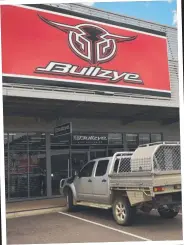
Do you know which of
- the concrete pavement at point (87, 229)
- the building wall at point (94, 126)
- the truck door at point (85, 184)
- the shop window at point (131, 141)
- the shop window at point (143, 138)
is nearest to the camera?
the concrete pavement at point (87, 229)

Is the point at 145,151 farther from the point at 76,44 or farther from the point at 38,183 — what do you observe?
the point at 38,183

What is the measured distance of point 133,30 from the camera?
1217 cm

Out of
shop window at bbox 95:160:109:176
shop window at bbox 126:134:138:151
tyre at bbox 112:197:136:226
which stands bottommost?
tyre at bbox 112:197:136:226

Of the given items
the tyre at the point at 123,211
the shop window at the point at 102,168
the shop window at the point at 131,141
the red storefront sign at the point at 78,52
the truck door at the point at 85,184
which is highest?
the red storefront sign at the point at 78,52

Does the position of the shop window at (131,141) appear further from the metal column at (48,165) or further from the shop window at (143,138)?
the metal column at (48,165)

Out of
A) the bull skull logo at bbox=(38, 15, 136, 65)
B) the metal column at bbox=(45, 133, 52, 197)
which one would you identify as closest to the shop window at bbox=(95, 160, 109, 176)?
the bull skull logo at bbox=(38, 15, 136, 65)

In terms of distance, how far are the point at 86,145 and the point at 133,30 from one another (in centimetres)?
538

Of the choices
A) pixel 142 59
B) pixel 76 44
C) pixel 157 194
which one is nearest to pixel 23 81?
pixel 76 44

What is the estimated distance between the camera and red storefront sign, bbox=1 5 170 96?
10.4m

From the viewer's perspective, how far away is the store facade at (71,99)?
35.2ft

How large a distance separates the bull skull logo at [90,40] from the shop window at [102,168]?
3.41 m

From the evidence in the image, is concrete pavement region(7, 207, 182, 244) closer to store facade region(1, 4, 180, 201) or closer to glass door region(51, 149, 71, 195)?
store facade region(1, 4, 180, 201)

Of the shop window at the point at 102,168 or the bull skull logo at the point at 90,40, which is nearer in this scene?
the shop window at the point at 102,168

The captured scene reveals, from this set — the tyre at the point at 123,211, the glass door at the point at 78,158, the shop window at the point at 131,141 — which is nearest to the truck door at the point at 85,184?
the tyre at the point at 123,211
